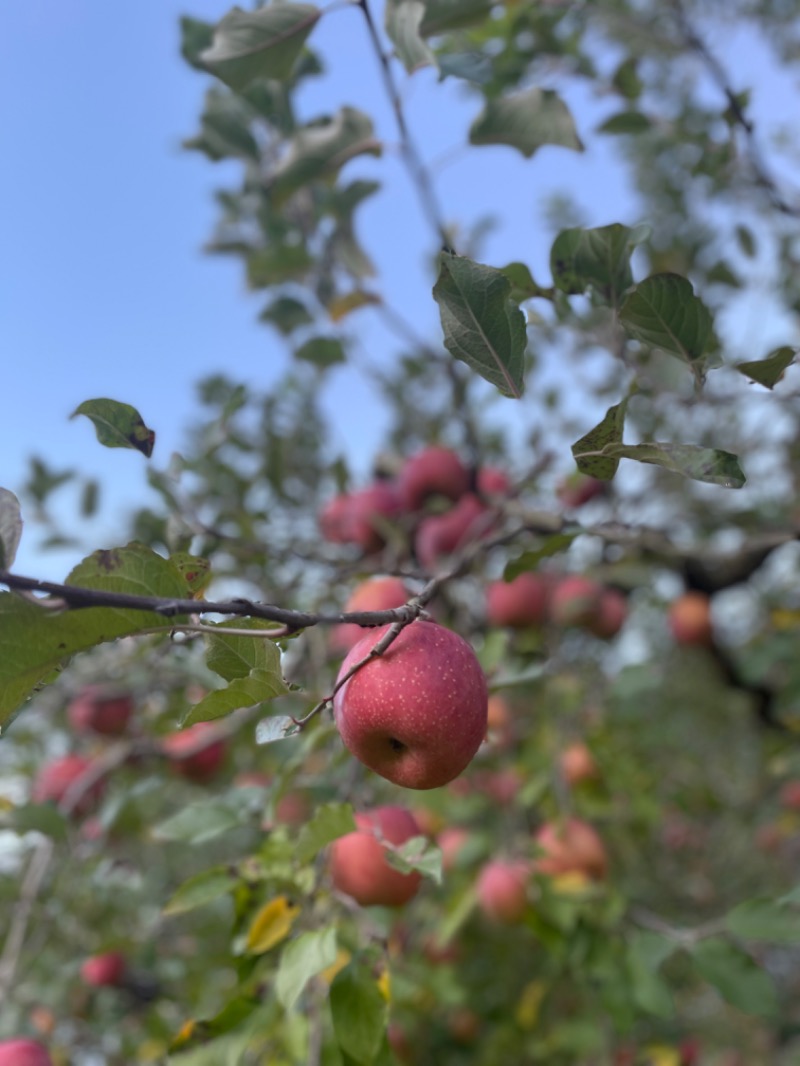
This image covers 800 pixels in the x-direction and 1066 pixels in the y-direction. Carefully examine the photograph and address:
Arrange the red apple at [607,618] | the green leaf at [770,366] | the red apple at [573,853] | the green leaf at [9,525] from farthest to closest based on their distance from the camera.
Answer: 1. the red apple at [607,618]
2. the red apple at [573,853]
3. the green leaf at [770,366]
4. the green leaf at [9,525]

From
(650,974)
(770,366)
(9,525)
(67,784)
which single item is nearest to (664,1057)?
(650,974)

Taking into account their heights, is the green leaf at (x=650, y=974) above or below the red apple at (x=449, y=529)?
below

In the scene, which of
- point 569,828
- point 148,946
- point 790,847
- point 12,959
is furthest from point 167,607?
point 790,847

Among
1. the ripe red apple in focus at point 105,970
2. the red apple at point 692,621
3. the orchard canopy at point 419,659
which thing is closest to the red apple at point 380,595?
the orchard canopy at point 419,659

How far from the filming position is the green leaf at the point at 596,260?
885 millimetres

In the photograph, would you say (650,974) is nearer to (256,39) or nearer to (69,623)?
(69,623)

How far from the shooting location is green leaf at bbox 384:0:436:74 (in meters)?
1.12

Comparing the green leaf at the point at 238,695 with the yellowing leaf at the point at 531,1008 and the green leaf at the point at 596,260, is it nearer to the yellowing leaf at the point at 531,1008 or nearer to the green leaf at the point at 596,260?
the green leaf at the point at 596,260

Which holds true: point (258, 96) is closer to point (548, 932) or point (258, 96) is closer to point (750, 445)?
point (750, 445)

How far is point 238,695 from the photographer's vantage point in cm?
61

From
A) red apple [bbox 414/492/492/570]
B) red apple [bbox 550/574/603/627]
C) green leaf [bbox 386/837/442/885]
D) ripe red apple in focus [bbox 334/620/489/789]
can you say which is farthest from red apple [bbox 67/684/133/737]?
ripe red apple in focus [bbox 334/620/489/789]

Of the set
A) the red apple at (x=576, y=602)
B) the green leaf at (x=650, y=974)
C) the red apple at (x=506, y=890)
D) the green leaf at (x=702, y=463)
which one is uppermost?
the green leaf at (x=702, y=463)

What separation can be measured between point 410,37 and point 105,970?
228 cm

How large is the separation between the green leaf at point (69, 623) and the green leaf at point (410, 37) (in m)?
0.91
